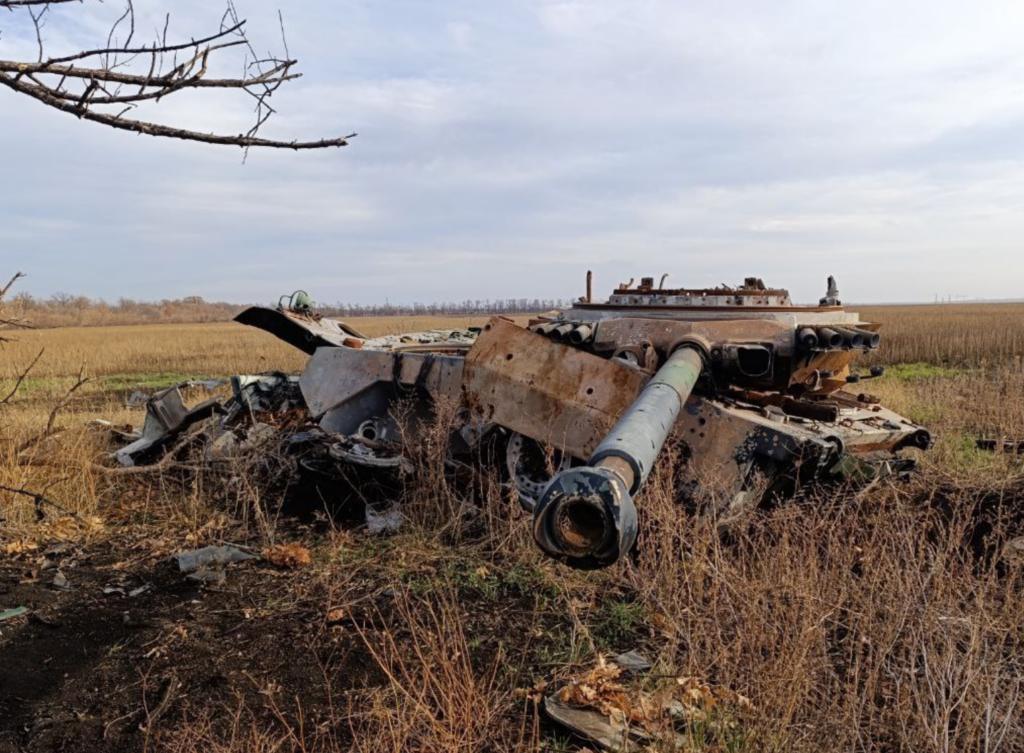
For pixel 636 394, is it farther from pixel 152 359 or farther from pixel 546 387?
pixel 152 359

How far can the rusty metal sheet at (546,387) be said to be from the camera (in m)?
5.58

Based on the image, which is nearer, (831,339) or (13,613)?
(13,613)

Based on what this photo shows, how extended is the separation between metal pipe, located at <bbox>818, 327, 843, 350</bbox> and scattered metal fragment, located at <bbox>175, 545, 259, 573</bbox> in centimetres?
420

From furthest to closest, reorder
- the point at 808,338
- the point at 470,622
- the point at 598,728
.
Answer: the point at 808,338 → the point at 470,622 → the point at 598,728

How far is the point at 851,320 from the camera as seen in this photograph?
697cm

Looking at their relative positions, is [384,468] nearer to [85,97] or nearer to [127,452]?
[127,452]

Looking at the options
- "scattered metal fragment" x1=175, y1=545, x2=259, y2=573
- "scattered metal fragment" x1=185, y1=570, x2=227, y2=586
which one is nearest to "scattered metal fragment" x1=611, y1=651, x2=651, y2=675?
"scattered metal fragment" x1=185, y1=570, x2=227, y2=586

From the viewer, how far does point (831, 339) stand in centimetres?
550

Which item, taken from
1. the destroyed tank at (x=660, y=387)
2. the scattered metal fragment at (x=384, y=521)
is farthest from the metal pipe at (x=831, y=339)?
the scattered metal fragment at (x=384, y=521)

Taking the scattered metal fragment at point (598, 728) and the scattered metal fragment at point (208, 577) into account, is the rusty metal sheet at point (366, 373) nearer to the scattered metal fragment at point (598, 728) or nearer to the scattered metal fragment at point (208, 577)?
the scattered metal fragment at point (208, 577)

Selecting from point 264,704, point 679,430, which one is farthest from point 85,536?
point 679,430

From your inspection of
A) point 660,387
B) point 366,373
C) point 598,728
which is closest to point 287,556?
point 366,373

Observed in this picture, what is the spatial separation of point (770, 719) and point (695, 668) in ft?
1.28

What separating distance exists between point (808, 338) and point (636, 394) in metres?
1.31
